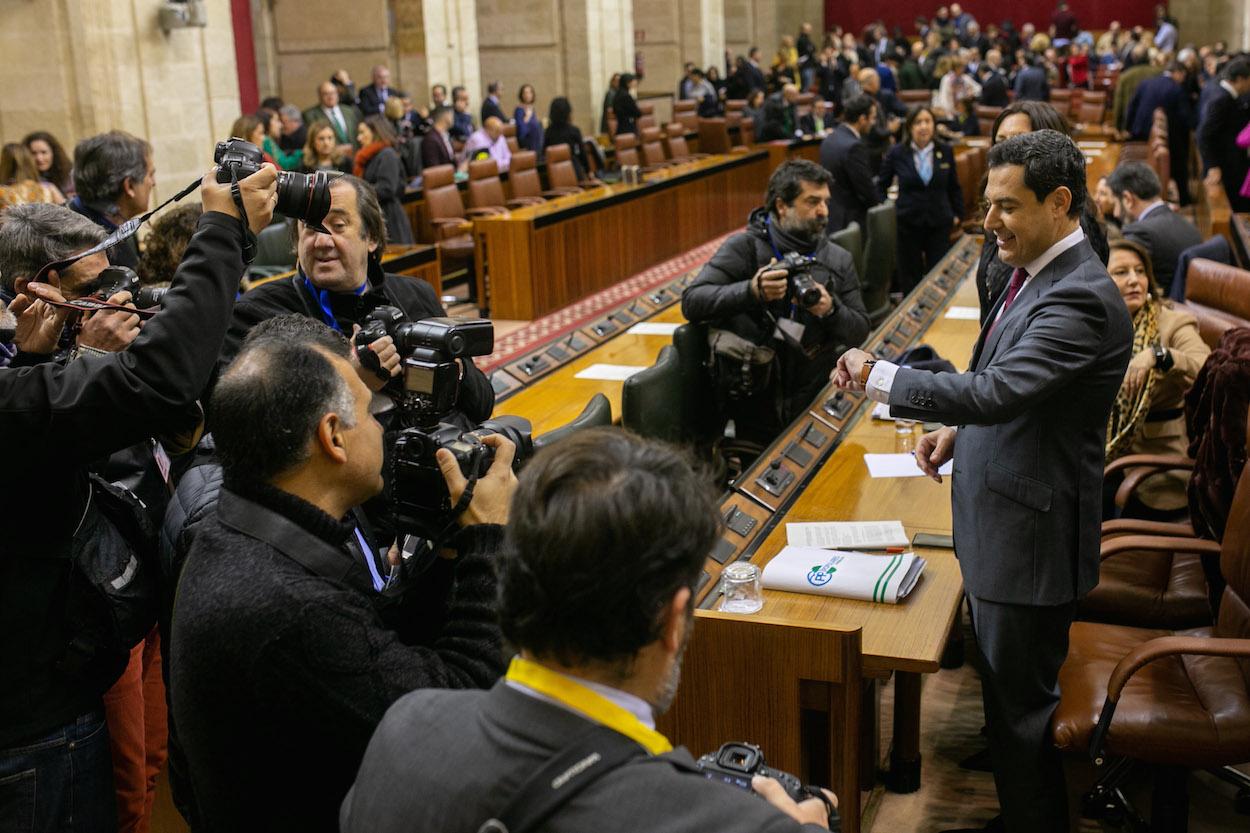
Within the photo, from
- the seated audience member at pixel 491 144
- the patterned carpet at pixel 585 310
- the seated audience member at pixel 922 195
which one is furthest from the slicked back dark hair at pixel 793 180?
the seated audience member at pixel 491 144

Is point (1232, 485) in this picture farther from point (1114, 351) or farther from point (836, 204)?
point (836, 204)

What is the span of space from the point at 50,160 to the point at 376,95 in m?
6.21

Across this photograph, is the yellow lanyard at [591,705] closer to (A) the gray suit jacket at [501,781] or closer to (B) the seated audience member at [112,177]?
(A) the gray suit jacket at [501,781]

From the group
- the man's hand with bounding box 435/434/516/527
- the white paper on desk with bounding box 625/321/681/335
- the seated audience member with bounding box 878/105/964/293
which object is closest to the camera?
the man's hand with bounding box 435/434/516/527

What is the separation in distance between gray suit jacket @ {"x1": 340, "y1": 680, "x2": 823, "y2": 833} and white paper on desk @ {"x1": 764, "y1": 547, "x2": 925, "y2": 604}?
5.16 feet

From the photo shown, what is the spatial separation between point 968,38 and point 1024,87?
30.3 feet

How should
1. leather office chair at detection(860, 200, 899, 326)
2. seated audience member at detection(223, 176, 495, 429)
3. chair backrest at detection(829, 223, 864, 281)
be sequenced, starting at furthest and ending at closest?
leather office chair at detection(860, 200, 899, 326) < chair backrest at detection(829, 223, 864, 281) < seated audience member at detection(223, 176, 495, 429)

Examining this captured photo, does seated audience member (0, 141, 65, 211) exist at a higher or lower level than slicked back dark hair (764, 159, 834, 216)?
higher

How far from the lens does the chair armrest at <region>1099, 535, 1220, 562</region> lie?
10.5 ft

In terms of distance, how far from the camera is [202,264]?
80.3 inches

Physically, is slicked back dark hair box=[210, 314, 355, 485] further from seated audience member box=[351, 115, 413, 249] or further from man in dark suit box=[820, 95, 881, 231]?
man in dark suit box=[820, 95, 881, 231]

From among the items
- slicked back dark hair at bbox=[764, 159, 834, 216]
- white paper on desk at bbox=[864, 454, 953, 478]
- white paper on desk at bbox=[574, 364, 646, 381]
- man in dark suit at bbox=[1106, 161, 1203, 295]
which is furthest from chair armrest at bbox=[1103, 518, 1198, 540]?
man in dark suit at bbox=[1106, 161, 1203, 295]

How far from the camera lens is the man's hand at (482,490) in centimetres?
182

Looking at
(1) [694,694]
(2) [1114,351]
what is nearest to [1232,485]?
(2) [1114,351]
